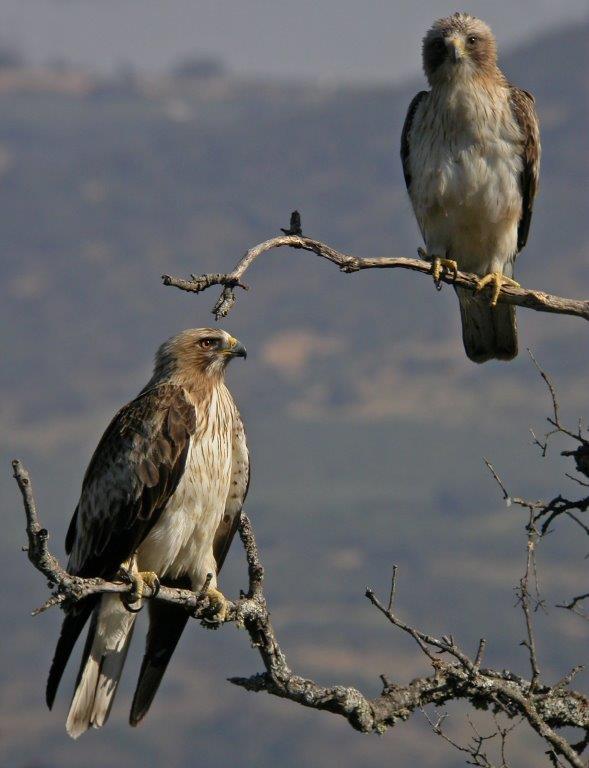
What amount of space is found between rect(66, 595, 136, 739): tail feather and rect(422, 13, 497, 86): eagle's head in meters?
4.10

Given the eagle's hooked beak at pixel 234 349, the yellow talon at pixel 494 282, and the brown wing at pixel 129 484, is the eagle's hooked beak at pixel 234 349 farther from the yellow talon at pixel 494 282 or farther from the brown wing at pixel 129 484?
the yellow talon at pixel 494 282

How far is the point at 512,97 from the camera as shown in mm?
9828

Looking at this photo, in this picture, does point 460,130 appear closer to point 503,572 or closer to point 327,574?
point 503,572

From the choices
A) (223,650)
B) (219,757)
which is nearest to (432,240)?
(219,757)

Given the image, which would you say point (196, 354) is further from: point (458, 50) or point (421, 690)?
point (421, 690)

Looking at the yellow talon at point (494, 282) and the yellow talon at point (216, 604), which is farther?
the yellow talon at point (494, 282)

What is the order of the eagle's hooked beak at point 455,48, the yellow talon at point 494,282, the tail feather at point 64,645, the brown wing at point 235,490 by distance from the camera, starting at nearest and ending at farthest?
the tail feather at point 64,645 < the brown wing at point 235,490 < the yellow talon at point 494,282 < the eagle's hooked beak at point 455,48

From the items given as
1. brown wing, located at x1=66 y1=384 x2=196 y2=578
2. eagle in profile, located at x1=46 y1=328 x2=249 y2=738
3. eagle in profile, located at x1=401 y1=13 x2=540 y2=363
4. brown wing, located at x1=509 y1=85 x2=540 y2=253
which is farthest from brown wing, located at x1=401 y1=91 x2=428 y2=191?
brown wing, located at x1=66 y1=384 x2=196 y2=578

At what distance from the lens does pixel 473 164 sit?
9547 mm

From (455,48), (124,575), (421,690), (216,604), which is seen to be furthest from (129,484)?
(455,48)

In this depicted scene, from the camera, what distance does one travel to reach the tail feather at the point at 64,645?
805 cm

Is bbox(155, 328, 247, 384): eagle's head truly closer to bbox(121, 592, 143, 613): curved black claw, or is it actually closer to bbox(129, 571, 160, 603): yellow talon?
bbox(129, 571, 160, 603): yellow talon

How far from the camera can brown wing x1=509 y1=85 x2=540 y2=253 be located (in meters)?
9.74

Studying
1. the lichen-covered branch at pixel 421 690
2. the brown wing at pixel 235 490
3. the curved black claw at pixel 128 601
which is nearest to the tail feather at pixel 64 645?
the curved black claw at pixel 128 601
